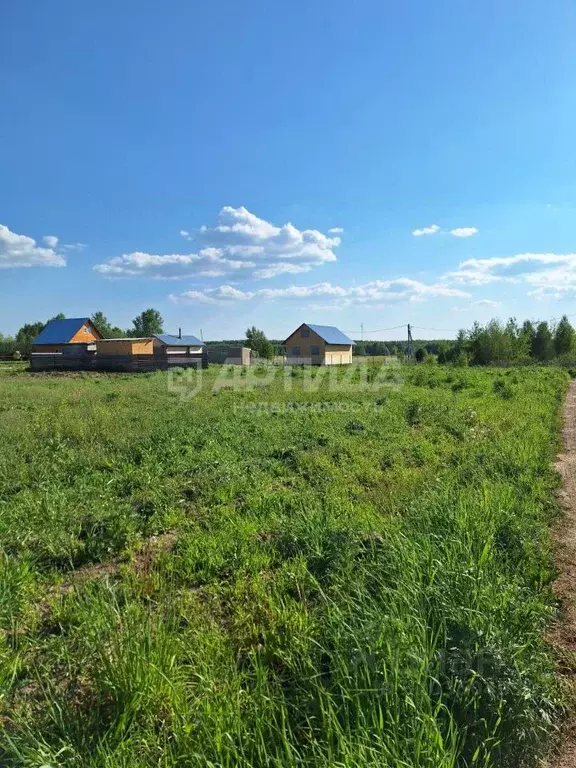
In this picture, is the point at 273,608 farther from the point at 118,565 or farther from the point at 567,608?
the point at 567,608

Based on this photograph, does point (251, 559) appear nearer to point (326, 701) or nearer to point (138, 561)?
point (138, 561)

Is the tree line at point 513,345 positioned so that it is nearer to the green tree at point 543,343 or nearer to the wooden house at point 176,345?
the green tree at point 543,343

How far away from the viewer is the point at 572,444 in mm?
8391

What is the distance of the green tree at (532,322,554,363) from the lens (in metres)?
51.2

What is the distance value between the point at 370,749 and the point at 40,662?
192cm

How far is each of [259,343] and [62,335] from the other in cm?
2547

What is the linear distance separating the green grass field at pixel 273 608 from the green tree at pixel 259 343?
48.2 meters

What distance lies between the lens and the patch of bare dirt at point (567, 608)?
2174 mm

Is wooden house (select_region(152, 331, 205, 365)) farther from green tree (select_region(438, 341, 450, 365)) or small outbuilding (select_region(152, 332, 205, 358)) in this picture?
green tree (select_region(438, 341, 450, 365))

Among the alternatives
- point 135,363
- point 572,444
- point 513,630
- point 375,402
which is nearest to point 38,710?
point 513,630

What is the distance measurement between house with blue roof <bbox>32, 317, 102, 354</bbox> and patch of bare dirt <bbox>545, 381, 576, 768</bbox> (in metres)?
44.7

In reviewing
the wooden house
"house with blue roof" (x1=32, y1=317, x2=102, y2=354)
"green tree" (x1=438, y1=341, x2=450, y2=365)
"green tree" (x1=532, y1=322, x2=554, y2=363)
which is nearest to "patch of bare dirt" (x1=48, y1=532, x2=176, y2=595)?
the wooden house

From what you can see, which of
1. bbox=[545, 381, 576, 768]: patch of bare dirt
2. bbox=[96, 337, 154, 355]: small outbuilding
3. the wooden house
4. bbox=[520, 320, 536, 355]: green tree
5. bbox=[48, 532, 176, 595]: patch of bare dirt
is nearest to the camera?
bbox=[545, 381, 576, 768]: patch of bare dirt

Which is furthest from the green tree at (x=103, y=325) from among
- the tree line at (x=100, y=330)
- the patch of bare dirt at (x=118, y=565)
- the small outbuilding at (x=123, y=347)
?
the patch of bare dirt at (x=118, y=565)
